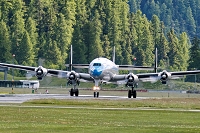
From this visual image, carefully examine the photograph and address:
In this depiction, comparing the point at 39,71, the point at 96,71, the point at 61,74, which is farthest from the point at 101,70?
the point at 39,71

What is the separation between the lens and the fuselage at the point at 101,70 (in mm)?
94500

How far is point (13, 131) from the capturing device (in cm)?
4244

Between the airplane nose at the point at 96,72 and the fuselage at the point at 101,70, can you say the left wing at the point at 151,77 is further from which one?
the airplane nose at the point at 96,72

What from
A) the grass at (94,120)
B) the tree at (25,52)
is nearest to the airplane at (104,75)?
the grass at (94,120)

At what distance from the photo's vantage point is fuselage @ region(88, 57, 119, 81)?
9450 centimetres

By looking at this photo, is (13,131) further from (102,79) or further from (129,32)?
(129,32)

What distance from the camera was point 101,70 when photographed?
94.7m

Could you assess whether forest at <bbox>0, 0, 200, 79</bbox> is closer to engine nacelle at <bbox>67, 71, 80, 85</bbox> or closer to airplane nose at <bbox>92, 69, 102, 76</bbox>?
engine nacelle at <bbox>67, 71, 80, 85</bbox>

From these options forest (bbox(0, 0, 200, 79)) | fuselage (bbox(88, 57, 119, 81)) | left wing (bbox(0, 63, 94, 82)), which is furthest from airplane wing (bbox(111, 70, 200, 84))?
forest (bbox(0, 0, 200, 79))

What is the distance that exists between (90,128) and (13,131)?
4362 millimetres

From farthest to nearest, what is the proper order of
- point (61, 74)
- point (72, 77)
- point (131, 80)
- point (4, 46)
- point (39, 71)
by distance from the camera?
point (4, 46) → point (61, 74) → point (72, 77) → point (39, 71) → point (131, 80)

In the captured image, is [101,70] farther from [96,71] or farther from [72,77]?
[72,77]

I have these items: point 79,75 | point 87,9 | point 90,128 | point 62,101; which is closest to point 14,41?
point 87,9

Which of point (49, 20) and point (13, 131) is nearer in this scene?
point (13, 131)
